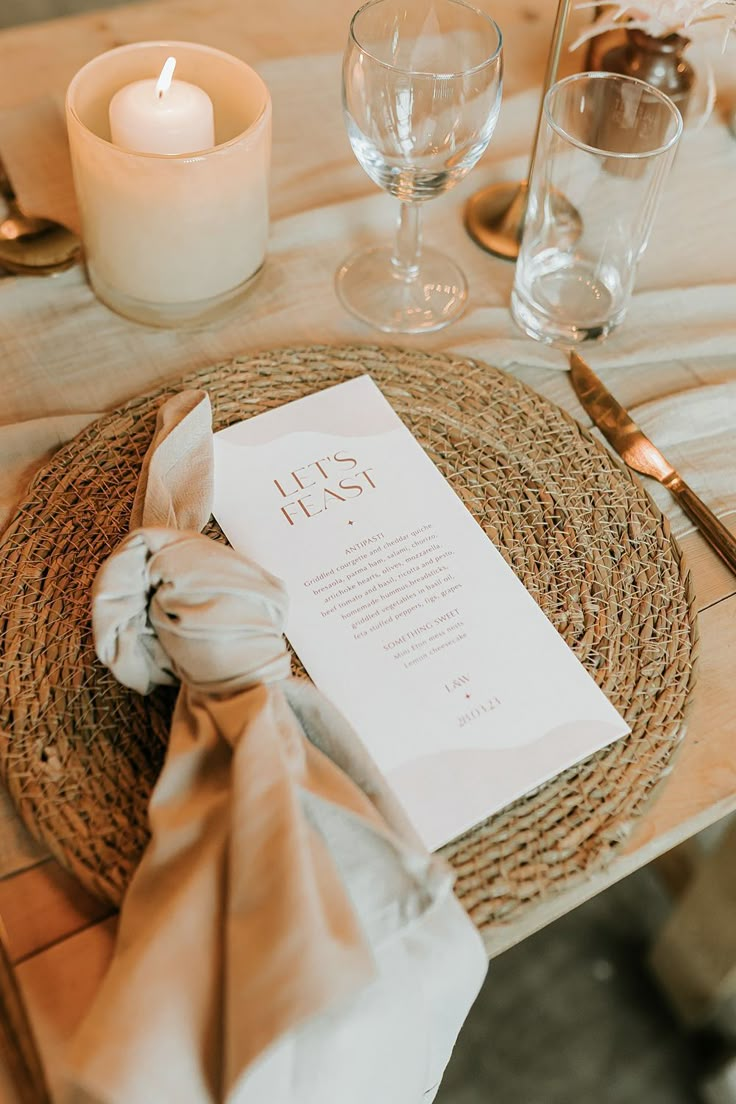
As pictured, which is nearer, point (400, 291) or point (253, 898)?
point (253, 898)

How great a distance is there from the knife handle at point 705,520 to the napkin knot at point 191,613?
0.26 metres

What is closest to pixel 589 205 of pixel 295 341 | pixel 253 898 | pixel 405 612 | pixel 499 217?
pixel 499 217

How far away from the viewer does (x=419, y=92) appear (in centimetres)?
54

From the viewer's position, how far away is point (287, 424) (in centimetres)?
56

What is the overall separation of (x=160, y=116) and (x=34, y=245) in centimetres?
15

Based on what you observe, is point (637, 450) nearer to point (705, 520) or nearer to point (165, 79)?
point (705, 520)

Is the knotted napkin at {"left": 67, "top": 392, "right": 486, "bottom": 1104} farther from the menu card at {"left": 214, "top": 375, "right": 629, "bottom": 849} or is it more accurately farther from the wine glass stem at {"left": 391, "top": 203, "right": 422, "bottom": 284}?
the wine glass stem at {"left": 391, "top": 203, "right": 422, "bottom": 284}

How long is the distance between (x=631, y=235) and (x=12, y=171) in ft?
1.38

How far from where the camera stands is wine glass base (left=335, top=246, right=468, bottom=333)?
2.10 feet

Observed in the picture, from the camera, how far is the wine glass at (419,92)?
0.54m

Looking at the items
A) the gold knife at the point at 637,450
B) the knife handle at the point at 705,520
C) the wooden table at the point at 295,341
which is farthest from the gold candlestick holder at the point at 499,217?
the knife handle at the point at 705,520

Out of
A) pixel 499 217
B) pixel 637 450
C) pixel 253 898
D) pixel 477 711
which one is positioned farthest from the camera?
pixel 499 217

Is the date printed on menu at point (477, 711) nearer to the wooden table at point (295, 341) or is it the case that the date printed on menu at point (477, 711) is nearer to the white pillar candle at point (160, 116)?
the wooden table at point (295, 341)

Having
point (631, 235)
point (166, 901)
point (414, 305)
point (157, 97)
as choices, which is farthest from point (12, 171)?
point (166, 901)
